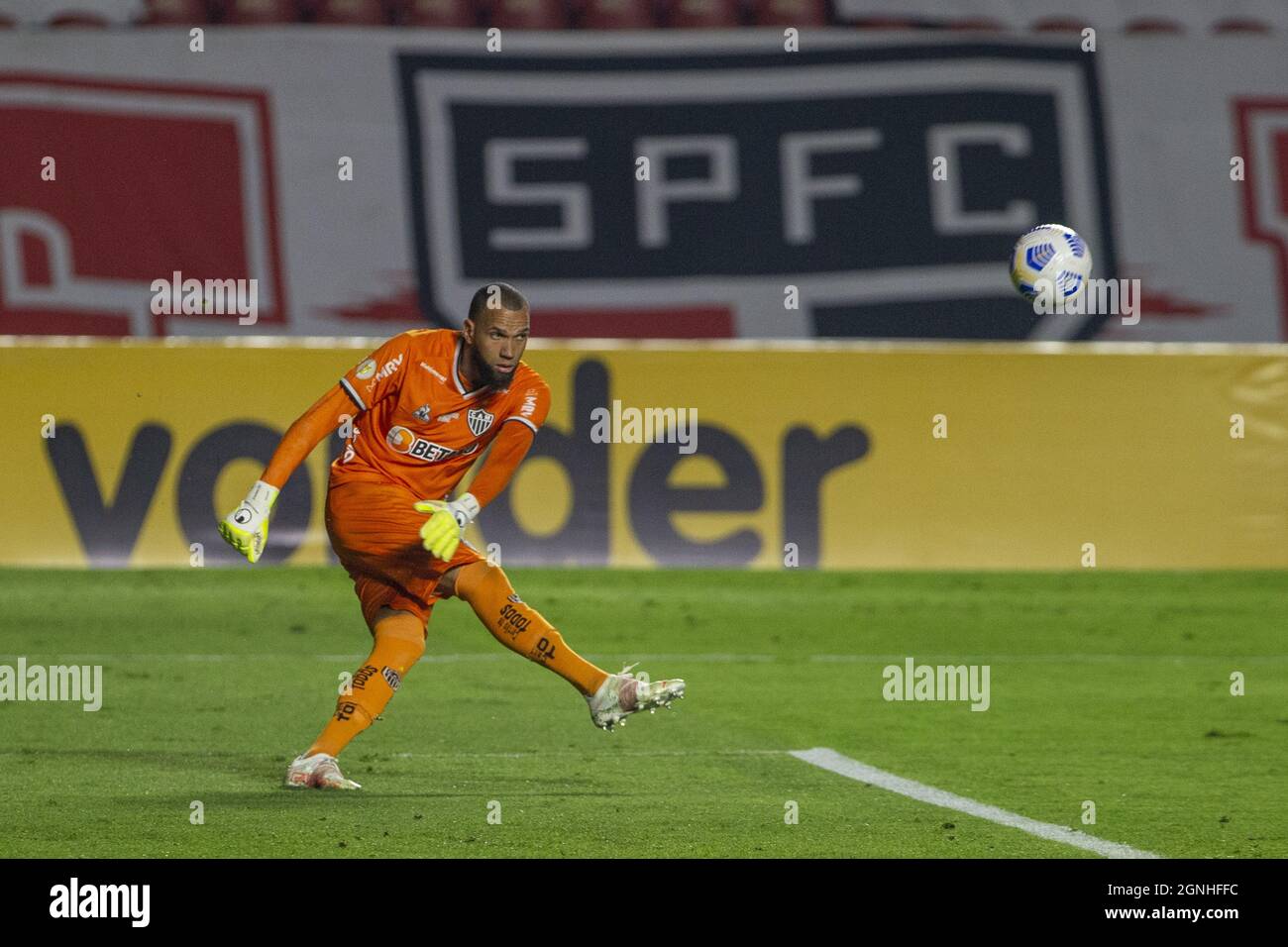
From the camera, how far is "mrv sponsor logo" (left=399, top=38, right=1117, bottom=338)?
2094cm

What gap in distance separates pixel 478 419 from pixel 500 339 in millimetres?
453

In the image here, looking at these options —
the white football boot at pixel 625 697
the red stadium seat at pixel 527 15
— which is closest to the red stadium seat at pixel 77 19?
the red stadium seat at pixel 527 15

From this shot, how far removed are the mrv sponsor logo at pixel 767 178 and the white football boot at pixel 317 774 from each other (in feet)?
43.1

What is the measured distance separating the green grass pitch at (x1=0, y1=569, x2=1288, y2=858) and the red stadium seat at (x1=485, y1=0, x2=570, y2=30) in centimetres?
820

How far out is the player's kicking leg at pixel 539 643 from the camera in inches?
304

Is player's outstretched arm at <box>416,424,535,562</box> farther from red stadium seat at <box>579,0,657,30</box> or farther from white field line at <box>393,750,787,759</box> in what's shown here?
red stadium seat at <box>579,0,657,30</box>

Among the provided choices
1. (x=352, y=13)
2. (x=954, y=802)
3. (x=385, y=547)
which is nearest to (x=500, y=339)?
(x=385, y=547)

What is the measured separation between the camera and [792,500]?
16250 mm

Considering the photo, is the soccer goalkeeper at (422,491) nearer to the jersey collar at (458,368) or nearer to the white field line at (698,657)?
the jersey collar at (458,368)

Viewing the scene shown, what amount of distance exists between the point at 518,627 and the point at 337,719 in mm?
750

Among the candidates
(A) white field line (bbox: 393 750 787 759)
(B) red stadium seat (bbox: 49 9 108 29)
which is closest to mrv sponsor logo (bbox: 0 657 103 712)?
(A) white field line (bbox: 393 750 787 759)

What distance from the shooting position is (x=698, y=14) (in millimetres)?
22250

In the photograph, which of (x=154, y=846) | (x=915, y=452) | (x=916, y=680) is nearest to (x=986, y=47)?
(x=915, y=452)

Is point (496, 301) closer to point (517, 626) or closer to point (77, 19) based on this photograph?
point (517, 626)
